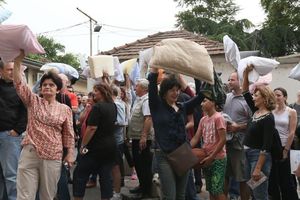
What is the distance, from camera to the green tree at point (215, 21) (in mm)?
26078

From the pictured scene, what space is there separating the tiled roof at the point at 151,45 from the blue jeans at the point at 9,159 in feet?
31.6

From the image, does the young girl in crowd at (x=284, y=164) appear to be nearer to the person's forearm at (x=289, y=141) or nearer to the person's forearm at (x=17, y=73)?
the person's forearm at (x=289, y=141)

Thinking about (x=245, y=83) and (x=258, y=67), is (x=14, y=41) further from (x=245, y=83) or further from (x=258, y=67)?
(x=258, y=67)

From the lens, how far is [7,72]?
4.84 meters

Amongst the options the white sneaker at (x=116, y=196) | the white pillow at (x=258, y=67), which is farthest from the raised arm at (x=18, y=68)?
the white pillow at (x=258, y=67)

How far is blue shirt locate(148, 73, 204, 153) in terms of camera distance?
4.30 metres

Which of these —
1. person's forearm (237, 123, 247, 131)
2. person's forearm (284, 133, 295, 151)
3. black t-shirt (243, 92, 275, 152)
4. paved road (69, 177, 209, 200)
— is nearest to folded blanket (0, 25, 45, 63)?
black t-shirt (243, 92, 275, 152)

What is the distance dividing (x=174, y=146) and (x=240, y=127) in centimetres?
147

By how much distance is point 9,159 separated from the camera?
15.7 ft

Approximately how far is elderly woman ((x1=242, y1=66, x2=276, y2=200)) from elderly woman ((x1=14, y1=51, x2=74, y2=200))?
2120 mm

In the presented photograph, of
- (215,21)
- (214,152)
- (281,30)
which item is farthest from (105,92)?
(215,21)

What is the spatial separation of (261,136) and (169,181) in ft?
3.95

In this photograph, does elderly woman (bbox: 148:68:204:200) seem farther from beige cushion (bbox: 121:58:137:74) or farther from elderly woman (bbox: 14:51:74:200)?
beige cushion (bbox: 121:58:137:74)

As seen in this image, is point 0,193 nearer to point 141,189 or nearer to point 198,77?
point 141,189
